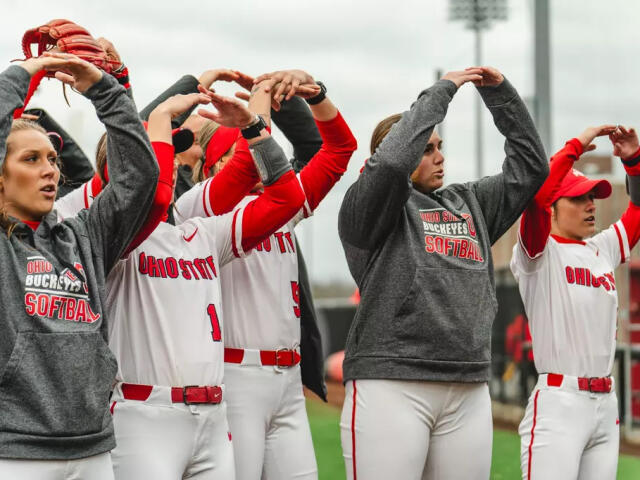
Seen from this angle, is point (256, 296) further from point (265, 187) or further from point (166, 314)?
point (166, 314)

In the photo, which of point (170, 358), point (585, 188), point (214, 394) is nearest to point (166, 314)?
point (170, 358)

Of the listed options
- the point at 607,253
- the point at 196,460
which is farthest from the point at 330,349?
the point at 196,460

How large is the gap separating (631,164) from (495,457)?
14.8 feet

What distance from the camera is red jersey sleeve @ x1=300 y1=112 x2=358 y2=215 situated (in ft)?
14.3

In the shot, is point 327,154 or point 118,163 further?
point 327,154

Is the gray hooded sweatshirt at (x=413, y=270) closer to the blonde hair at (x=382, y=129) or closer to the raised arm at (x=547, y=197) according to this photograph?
the blonde hair at (x=382, y=129)

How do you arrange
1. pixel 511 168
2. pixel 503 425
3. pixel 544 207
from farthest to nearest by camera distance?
1. pixel 503 425
2. pixel 544 207
3. pixel 511 168

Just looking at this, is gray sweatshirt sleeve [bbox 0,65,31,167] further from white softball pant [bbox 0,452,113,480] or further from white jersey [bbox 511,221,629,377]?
white jersey [bbox 511,221,629,377]

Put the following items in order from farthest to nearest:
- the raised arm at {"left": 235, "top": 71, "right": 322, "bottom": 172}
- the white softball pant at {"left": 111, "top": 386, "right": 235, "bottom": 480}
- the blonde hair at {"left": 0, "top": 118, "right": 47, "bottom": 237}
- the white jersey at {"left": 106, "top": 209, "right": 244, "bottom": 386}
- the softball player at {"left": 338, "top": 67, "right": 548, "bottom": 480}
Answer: the raised arm at {"left": 235, "top": 71, "right": 322, "bottom": 172}, the softball player at {"left": 338, "top": 67, "right": 548, "bottom": 480}, the white jersey at {"left": 106, "top": 209, "right": 244, "bottom": 386}, the white softball pant at {"left": 111, "top": 386, "right": 235, "bottom": 480}, the blonde hair at {"left": 0, "top": 118, "right": 47, "bottom": 237}

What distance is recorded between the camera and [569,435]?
4.34 meters

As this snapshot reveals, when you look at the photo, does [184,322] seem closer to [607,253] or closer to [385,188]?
[385,188]

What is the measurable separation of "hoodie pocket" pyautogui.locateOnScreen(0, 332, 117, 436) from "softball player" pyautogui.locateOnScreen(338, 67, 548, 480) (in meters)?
1.12

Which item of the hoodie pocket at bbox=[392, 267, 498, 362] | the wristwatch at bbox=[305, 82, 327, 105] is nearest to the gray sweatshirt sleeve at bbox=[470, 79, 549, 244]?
the hoodie pocket at bbox=[392, 267, 498, 362]

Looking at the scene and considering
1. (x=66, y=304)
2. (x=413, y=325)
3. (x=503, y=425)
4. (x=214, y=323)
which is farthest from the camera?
(x=503, y=425)
